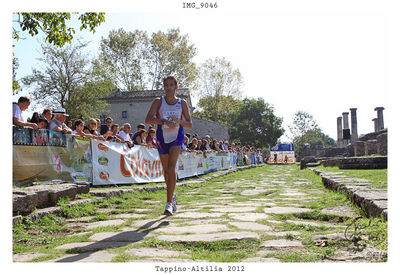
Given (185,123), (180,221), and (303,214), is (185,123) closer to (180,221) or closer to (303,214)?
(180,221)

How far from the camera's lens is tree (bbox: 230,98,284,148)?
185 ft

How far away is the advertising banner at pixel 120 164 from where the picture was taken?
736 cm

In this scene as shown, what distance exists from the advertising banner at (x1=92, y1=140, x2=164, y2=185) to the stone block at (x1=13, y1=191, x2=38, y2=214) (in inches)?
127

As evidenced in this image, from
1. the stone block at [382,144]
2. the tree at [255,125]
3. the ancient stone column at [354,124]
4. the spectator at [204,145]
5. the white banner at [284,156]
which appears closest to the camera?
the stone block at [382,144]

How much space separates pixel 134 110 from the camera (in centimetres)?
4359

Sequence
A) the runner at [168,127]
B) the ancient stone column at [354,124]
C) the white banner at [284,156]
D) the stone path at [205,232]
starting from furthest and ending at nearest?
the white banner at [284,156] < the ancient stone column at [354,124] < the runner at [168,127] < the stone path at [205,232]

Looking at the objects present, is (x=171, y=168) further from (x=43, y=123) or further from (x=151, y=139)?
(x=151, y=139)

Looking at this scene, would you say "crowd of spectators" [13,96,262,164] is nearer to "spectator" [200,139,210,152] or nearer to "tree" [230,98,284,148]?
"spectator" [200,139,210,152]

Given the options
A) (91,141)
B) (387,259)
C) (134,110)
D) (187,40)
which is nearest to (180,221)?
(387,259)

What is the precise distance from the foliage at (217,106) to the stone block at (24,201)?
1781 inches

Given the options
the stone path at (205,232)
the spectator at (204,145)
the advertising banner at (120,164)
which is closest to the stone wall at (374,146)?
the spectator at (204,145)

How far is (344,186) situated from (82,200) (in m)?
3.93

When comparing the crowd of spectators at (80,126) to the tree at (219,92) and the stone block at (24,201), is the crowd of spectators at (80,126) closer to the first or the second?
the stone block at (24,201)

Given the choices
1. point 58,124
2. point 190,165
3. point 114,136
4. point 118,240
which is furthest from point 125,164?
point 118,240
